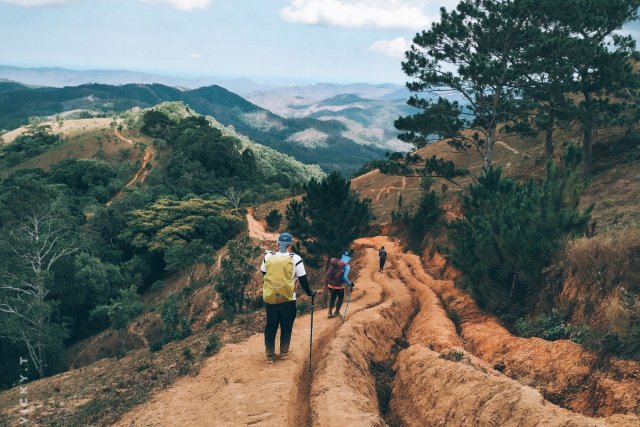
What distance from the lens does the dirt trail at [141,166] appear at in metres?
81.6

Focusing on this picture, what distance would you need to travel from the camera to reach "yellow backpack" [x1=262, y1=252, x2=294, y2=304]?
902cm

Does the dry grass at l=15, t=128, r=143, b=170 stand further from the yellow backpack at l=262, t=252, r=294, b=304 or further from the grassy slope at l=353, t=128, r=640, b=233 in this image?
the yellow backpack at l=262, t=252, r=294, b=304

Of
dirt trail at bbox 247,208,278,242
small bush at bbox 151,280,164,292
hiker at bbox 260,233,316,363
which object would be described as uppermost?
hiker at bbox 260,233,316,363

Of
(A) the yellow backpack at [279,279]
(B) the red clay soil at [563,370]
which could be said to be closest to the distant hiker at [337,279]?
(B) the red clay soil at [563,370]

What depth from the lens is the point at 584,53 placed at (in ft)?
82.6

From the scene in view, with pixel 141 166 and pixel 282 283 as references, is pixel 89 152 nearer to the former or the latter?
pixel 141 166

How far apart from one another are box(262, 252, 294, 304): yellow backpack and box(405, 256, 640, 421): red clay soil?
209 inches

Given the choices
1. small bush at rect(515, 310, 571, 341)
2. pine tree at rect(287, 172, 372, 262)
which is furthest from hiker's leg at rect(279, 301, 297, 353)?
pine tree at rect(287, 172, 372, 262)

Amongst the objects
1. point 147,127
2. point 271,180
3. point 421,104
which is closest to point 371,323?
point 421,104

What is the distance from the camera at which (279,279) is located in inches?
355

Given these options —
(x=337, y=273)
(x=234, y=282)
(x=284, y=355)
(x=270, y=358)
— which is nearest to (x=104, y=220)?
(x=234, y=282)

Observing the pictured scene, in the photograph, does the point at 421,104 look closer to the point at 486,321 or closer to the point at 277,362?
the point at 486,321

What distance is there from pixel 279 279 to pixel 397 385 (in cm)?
392

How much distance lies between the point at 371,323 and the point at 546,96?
23663 millimetres
